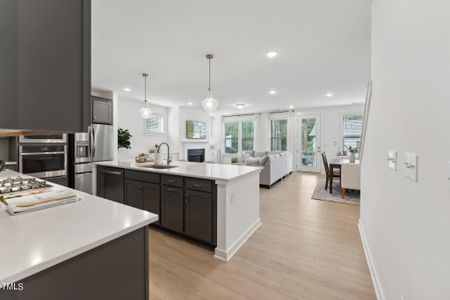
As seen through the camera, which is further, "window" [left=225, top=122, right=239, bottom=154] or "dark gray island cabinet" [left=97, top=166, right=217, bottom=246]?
"window" [left=225, top=122, right=239, bottom=154]

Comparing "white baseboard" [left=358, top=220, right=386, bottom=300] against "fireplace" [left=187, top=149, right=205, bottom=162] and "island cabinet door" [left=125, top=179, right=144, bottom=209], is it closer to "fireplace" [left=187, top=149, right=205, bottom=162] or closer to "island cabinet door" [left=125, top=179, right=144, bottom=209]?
"island cabinet door" [left=125, top=179, right=144, bottom=209]

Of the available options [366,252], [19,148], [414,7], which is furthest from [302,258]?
[19,148]

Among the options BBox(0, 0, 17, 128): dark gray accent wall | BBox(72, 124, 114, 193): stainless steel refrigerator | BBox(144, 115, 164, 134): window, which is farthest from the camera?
BBox(144, 115, 164, 134): window

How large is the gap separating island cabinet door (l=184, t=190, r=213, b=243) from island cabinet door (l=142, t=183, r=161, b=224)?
1.58 feet

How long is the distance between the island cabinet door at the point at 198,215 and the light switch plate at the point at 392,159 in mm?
1609

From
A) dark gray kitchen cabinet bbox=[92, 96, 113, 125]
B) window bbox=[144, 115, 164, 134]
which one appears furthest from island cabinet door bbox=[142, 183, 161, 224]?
window bbox=[144, 115, 164, 134]

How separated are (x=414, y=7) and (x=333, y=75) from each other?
11.7 feet

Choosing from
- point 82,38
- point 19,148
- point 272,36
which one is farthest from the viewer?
point 19,148

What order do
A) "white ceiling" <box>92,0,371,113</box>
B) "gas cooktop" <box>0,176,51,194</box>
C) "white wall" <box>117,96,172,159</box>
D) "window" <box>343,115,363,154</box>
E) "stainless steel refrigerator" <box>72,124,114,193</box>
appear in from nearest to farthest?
"gas cooktop" <box>0,176,51,194</box> < "white ceiling" <box>92,0,371,113</box> < "stainless steel refrigerator" <box>72,124,114,193</box> < "white wall" <box>117,96,172,159</box> < "window" <box>343,115,363,154</box>

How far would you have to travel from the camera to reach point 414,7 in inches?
38.8

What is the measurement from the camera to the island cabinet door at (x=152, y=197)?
269 centimetres

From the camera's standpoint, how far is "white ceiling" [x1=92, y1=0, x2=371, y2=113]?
211 centimetres

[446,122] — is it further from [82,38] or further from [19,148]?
[19,148]

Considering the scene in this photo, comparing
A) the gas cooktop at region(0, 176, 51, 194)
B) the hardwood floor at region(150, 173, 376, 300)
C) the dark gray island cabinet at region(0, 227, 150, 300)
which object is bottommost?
the hardwood floor at region(150, 173, 376, 300)
